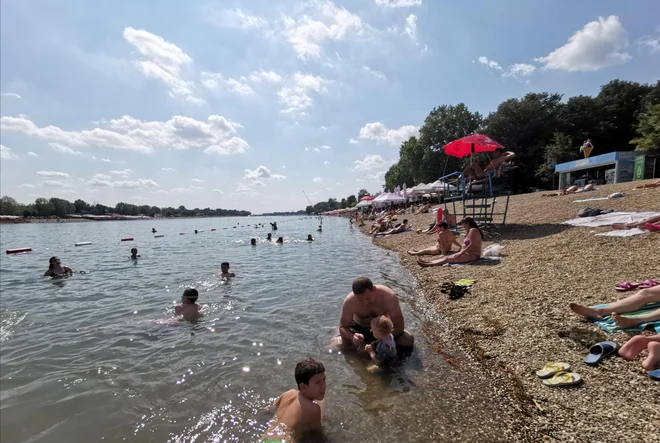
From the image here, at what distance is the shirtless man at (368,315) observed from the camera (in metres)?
4.56

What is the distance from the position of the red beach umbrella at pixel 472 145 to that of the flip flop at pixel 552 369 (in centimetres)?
870

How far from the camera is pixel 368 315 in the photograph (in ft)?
15.3

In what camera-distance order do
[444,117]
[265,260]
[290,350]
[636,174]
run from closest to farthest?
[290,350] → [265,260] → [636,174] → [444,117]

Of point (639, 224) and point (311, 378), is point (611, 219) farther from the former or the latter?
point (311, 378)

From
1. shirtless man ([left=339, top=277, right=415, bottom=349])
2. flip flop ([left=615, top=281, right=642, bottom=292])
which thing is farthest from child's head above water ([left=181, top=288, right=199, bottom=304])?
flip flop ([left=615, top=281, right=642, bottom=292])

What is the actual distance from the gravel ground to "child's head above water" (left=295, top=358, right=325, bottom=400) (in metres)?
1.76

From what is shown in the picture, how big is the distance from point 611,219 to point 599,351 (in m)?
7.83

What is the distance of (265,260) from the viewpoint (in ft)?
48.0

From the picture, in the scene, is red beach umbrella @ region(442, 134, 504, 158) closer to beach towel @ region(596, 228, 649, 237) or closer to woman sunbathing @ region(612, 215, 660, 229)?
woman sunbathing @ region(612, 215, 660, 229)

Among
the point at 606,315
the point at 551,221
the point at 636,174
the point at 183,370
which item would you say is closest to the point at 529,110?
the point at 636,174

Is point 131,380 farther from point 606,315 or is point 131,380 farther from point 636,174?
point 636,174

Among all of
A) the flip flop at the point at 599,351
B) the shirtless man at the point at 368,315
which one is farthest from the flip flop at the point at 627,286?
the shirtless man at the point at 368,315

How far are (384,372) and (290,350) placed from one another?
5.16ft

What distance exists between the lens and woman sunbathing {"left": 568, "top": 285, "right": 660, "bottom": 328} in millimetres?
3611
